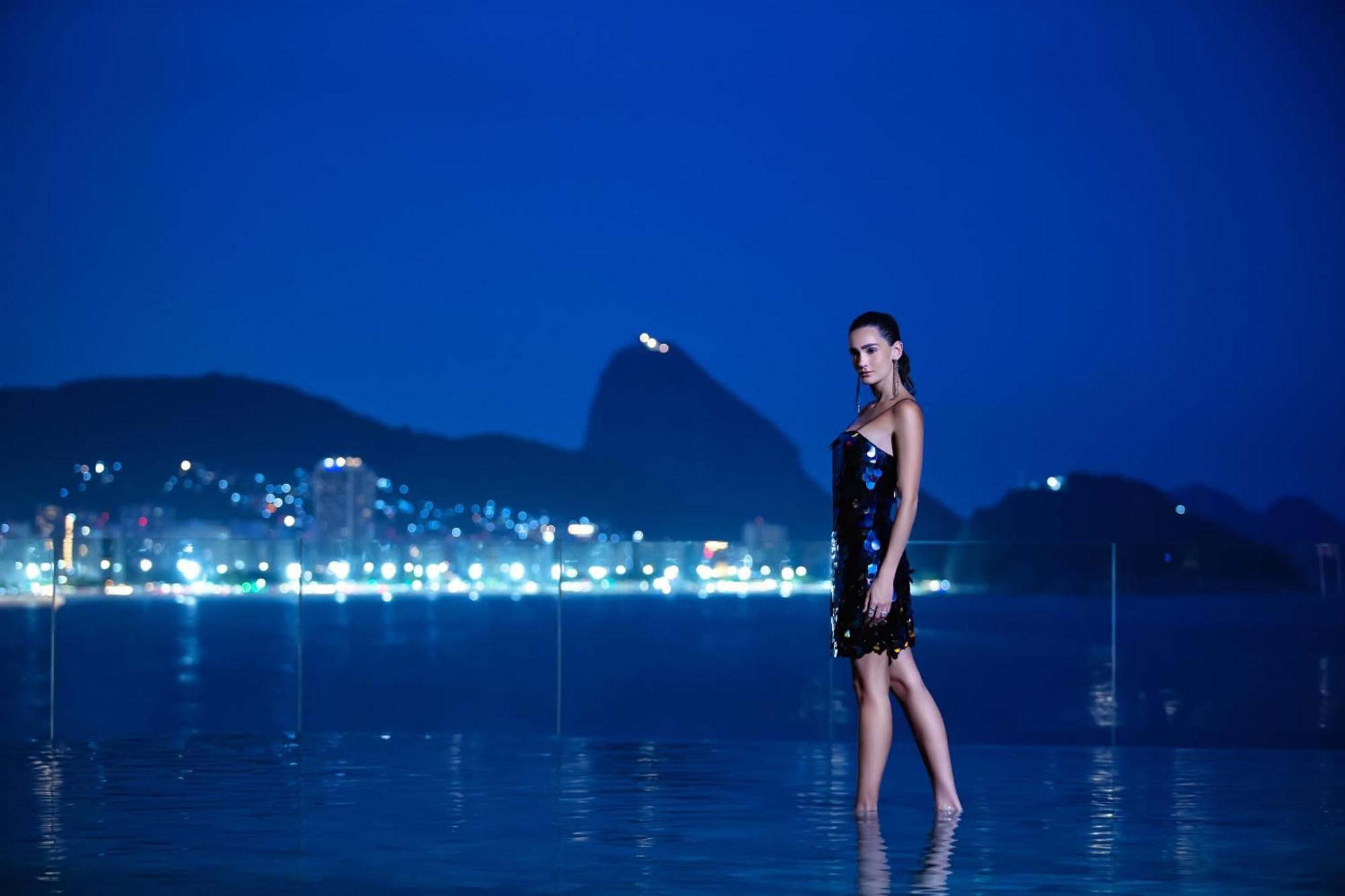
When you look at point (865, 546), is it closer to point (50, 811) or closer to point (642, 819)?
point (642, 819)

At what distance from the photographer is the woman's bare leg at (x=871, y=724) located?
5609mm

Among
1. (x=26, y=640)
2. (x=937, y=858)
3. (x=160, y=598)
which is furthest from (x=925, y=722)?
(x=160, y=598)

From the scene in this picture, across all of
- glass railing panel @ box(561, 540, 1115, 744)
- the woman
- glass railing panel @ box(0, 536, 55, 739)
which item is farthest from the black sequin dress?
glass railing panel @ box(0, 536, 55, 739)

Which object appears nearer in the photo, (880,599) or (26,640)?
(880,599)

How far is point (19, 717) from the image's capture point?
1100cm

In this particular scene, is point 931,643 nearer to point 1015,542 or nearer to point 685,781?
point 1015,542

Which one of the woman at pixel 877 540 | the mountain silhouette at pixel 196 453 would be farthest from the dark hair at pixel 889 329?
the mountain silhouette at pixel 196 453

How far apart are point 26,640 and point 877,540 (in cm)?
678

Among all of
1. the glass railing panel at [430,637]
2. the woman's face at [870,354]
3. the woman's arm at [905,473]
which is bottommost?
the glass railing panel at [430,637]

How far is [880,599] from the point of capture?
5.48 meters

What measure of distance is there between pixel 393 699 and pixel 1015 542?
31.5 m

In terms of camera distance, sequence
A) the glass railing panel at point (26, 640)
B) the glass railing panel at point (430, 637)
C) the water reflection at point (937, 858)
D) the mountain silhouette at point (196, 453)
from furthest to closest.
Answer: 1. the mountain silhouette at point (196, 453)
2. the glass railing panel at point (430, 637)
3. the glass railing panel at point (26, 640)
4. the water reflection at point (937, 858)

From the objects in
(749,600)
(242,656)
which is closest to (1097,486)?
(242,656)

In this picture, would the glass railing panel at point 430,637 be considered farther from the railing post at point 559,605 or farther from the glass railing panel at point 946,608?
the glass railing panel at point 946,608
